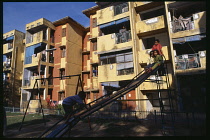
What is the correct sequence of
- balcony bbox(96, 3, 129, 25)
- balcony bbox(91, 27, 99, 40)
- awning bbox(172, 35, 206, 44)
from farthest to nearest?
balcony bbox(91, 27, 99, 40)
balcony bbox(96, 3, 129, 25)
awning bbox(172, 35, 206, 44)

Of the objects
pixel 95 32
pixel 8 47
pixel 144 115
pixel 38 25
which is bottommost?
pixel 144 115

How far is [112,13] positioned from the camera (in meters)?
18.4

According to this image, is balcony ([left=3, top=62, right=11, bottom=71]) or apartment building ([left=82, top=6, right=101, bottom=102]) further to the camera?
balcony ([left=3, top=62, right=11, bottom=71])

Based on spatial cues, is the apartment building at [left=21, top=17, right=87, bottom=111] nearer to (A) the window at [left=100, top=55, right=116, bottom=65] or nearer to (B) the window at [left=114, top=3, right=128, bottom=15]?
(A) the window at [left=100, top=55, right=116, bottom=65]

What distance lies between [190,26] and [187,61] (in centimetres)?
320

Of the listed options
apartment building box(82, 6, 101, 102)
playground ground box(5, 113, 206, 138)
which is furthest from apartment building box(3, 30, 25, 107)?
playground ground box(5, 113, 206, 138)

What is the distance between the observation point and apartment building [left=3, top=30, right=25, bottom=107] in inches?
1010

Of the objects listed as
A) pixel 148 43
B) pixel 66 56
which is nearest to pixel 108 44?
pixel 148 43

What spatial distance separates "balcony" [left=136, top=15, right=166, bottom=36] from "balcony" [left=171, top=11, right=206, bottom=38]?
1.60 metres

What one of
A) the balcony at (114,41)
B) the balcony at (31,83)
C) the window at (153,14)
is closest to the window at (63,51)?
the balcony at (31,83)

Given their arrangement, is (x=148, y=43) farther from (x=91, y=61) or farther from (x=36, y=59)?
(x=36, y=59)

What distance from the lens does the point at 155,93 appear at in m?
15.8

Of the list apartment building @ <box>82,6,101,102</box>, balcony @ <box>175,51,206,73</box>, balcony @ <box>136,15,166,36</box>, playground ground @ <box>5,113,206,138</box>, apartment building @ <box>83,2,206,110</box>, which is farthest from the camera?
apartment building @ <box>82,6,101,102</box>

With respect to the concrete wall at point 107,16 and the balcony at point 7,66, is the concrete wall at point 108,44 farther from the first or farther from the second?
the balcony at point 7,66
